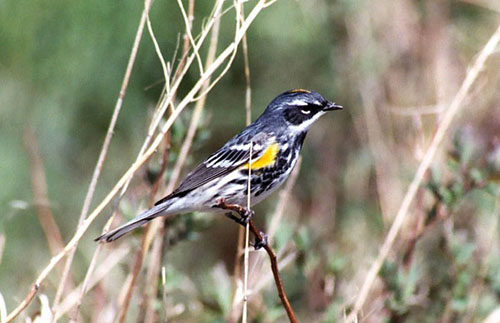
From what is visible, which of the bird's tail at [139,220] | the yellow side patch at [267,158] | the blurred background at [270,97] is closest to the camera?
the bird's tail at [139,220]

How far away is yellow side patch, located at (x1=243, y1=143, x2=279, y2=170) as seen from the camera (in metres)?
3.32

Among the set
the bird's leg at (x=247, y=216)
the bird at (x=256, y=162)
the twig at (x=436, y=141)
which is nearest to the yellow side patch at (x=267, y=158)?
the bird at (x=256, y=162)

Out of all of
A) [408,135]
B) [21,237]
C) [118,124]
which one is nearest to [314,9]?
[408,135]

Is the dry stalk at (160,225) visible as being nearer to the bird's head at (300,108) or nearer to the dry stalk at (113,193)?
the bird's head at (300,108)

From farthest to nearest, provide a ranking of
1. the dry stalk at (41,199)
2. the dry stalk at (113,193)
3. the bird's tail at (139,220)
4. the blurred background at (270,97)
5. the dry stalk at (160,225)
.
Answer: the blurred background at (270,97) < the dry stalk at (41,199) < the dry stalk at (160,225) < the bird's tail at (139,220) < the dry stalk at (113,193)

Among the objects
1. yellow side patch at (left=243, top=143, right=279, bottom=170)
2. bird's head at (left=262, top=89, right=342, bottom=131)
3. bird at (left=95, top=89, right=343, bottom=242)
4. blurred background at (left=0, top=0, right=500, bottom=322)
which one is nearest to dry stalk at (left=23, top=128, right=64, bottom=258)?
blurred background at (left=0, top=0, right=500, bottom=322)

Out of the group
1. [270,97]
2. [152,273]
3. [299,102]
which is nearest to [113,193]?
[152,273]

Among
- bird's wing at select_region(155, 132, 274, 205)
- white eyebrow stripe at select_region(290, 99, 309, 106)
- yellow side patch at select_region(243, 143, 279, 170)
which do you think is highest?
white eyebrow stripe at select_region(290, 99, 309, 106)

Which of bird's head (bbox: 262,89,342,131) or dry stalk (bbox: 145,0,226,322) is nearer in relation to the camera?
dry stalk (bbox: 145,0,226,322)

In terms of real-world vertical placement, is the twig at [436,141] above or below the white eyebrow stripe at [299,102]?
below

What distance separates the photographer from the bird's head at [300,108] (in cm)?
348

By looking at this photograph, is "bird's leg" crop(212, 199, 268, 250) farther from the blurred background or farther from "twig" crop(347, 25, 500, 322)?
the blurred background

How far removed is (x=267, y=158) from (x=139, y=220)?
65cm

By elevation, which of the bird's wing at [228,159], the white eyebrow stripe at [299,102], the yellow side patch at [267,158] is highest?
the white eyebrow stripe at [299,102]
